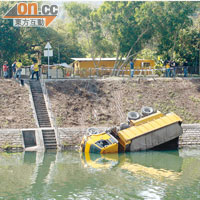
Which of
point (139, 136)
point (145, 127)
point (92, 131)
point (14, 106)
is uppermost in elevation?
point (14, 106)

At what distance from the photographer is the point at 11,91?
3838 centimetres

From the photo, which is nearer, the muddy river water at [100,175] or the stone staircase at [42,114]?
the muddy river water at [100,175]

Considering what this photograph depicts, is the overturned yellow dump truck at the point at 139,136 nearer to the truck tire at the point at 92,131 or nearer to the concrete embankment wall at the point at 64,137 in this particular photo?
Result: the truck tire at the point at 92,131

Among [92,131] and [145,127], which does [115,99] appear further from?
[145,127]

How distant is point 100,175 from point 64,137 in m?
9.03

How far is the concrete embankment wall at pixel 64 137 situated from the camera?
1219 inches

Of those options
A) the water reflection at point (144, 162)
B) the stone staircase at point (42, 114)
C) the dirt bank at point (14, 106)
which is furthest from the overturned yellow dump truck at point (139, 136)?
the dirt bank at point (14, 106)

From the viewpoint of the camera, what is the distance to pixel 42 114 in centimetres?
3584

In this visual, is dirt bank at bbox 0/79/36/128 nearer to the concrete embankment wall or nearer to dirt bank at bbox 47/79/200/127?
the concrete embankment wall

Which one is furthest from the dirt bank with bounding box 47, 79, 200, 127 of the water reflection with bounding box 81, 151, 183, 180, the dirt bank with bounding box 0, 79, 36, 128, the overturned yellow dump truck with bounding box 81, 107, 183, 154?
the water reflection with bounding box 81, 151, 183, 180

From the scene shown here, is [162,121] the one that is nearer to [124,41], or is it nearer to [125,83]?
[125,83]

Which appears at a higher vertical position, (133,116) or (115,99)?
(115,99)

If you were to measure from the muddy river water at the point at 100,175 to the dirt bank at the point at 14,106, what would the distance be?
472 centimetres

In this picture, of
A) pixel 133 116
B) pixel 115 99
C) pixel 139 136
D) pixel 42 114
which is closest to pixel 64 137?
pixel 42 114
